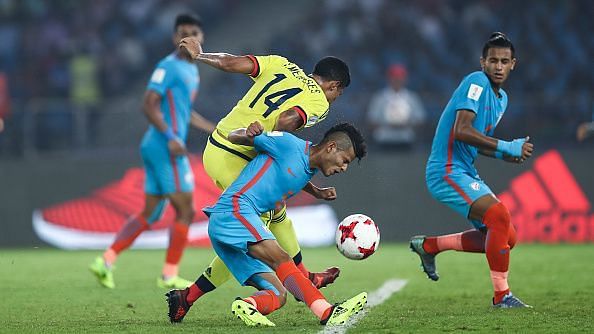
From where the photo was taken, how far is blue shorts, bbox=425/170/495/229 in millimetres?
8023

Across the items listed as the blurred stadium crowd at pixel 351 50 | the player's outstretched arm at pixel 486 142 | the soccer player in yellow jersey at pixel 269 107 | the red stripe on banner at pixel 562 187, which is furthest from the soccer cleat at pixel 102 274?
the red stripe on banner at pixel 562 187

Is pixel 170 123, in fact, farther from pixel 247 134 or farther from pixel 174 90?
pixel 247 134

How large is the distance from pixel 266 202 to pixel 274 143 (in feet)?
1.25

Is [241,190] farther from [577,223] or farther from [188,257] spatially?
[577,223]

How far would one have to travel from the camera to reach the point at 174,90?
10.5 meters

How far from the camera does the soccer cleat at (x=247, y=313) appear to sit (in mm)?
6516

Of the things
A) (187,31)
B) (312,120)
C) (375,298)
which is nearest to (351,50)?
(187,31)

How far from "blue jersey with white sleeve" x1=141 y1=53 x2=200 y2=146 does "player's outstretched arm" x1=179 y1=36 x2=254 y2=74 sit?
10.0ft

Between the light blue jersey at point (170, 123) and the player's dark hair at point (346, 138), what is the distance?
3.92m

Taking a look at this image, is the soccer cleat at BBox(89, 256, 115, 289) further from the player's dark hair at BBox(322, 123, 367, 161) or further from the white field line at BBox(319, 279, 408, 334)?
the player's dark hair at BBox(322, 123, 367, 161)

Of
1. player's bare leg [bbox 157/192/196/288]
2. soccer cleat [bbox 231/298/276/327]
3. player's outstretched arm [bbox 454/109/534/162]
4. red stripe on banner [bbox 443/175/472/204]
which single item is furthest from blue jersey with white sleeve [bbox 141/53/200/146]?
soccer cleat [bbox 231/298/276/327]

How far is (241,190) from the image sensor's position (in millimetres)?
6812

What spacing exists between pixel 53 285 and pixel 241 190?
388 cm

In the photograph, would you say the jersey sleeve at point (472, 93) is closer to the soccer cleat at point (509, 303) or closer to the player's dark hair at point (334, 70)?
the player's dark hair at point (334, 70)
